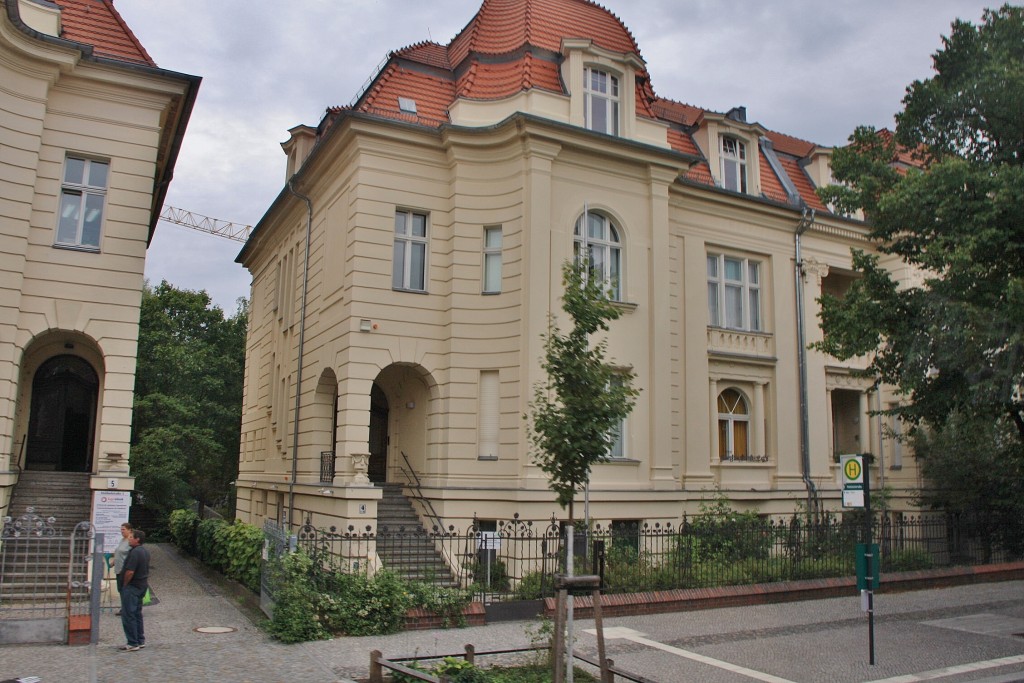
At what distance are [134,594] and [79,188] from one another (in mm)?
8656

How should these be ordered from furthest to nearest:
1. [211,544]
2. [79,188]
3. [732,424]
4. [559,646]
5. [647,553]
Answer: [732,424] → [211,544] → [79,188] → [647,553] → [559,646]

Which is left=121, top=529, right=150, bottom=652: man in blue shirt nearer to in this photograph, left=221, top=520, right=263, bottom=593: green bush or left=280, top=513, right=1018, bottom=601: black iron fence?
left=280, top=513, right=1018, bottom=601: black iron fence

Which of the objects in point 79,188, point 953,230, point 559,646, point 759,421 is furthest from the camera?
point 759,421

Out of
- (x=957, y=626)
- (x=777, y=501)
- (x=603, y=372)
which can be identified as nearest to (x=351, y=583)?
(x=603, y=372)

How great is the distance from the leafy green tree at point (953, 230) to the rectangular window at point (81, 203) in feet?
46.1

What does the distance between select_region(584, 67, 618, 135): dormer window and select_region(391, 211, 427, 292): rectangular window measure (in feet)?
16.1

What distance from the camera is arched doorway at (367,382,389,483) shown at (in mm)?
22656

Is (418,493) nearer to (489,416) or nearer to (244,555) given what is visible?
(489,416)

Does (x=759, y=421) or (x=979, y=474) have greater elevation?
(x=759, y=421)

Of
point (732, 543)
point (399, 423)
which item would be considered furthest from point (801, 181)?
point (399, 423)

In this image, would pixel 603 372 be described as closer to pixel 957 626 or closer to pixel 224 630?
pixel 224 630

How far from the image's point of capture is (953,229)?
584 inches

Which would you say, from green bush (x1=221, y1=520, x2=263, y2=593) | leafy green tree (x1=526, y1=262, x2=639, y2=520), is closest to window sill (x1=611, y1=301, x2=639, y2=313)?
green bush (x1=221, y1=520, x2=263, y2=593)

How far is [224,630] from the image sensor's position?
13477 mm
